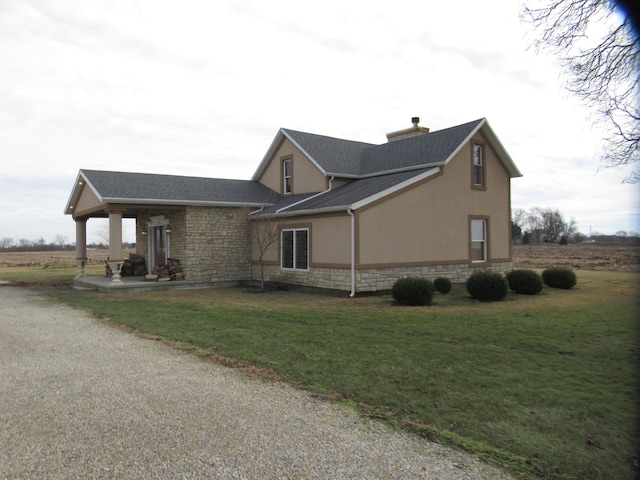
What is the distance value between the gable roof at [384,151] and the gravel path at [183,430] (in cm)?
1285

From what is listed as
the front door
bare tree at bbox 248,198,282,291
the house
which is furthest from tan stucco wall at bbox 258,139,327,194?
the front door

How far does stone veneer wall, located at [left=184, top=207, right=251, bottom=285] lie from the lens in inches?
711

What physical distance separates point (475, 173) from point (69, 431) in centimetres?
1672

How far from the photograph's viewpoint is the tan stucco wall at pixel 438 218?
14.8 metres

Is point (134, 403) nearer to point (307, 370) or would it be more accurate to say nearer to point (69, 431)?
point (69, 431)

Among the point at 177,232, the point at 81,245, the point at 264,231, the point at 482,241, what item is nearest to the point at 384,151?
the point at 482,241

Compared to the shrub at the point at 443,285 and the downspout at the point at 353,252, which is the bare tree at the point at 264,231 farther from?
the shrub at the point at 443,285

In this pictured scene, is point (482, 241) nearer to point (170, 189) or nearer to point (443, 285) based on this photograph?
point (443, 285)

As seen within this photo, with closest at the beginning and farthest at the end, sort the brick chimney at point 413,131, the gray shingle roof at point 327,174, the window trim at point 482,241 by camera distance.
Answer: the gray shingle roof at point 327,174, the window trim at point 482,241, the brick chimney at point 413,131

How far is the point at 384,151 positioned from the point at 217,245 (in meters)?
7.99

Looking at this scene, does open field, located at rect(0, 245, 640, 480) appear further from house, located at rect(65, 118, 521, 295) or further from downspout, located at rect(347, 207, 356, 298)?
house, located at rect(65, 118, 521, 295)

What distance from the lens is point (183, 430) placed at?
430cm

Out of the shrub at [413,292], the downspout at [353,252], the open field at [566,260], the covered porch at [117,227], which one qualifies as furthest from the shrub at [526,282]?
the covered porch at [117,227]

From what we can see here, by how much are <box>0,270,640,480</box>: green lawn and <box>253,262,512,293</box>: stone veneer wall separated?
1556 mm
